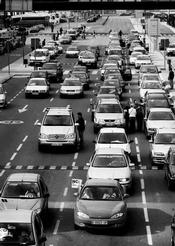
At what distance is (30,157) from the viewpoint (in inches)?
1356

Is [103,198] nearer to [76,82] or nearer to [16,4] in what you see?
[76,82]

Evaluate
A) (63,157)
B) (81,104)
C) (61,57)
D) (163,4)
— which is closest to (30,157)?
(63,157)

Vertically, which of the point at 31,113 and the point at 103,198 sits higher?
the point at 103,198

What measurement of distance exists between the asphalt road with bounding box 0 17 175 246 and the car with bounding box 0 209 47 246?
3341 mm

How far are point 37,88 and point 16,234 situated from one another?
37380mm

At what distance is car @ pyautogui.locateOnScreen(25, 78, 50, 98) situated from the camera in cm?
5447

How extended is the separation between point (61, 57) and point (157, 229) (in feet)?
242

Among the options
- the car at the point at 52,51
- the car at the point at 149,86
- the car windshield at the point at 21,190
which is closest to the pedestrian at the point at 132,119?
the car at the point at 149,86

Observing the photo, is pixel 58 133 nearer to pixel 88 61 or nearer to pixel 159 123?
pixel 159 123

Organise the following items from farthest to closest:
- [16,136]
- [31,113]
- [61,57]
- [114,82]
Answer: [61,57], [114,82], [31,113], [16,136]

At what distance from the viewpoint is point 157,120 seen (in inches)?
1537

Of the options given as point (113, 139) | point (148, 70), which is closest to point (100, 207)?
point (113, 139)

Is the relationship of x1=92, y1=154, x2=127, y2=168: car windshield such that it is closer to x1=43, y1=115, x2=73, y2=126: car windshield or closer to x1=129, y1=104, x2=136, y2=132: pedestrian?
x1=43, y1=115, x2=73, y2=126: car windshield

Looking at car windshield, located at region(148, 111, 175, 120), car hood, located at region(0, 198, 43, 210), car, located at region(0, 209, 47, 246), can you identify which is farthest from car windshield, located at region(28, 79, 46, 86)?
car, located at region(0, 209, 47, 246)
